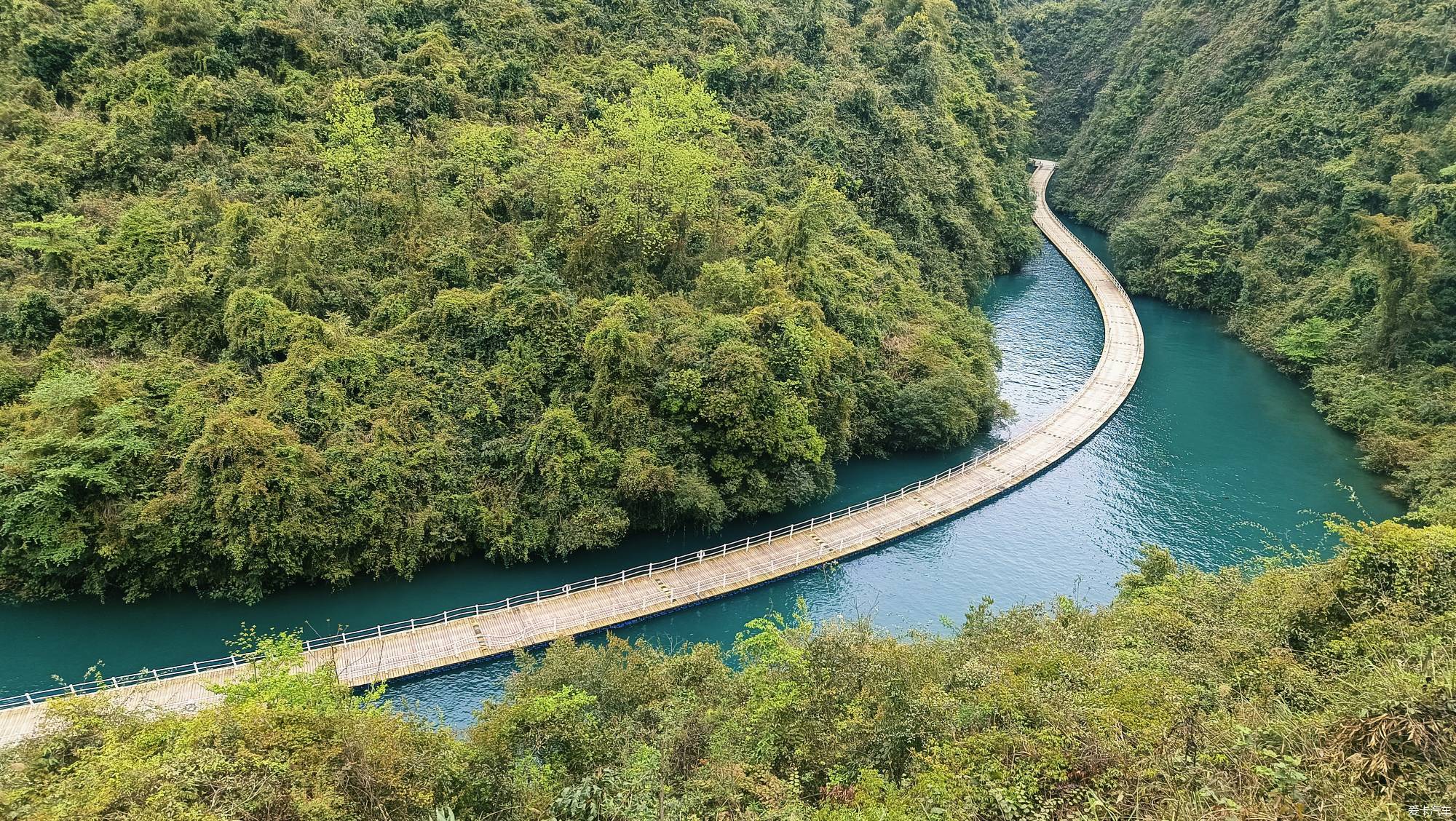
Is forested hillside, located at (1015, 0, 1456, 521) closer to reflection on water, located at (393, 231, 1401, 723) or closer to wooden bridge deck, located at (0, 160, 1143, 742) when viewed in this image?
reflection on water, located at (393, 231, 1401, 723)

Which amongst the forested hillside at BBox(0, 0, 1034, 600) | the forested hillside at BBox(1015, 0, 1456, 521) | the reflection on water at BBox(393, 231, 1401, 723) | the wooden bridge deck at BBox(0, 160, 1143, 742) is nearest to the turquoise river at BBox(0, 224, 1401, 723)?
the reflection on water at BBox(393, 231, 1401, 723)

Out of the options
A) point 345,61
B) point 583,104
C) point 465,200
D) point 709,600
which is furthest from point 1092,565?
point 345,61

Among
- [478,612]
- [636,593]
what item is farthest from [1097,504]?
[478,612]

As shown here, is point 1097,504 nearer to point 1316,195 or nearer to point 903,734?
point 903,734

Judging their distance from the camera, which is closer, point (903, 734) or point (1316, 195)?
point (903, 734)

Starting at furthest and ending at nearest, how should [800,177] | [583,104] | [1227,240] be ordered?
[1227,240] < [800,177] < [583,104]

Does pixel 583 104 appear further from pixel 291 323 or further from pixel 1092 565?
pixel 1092 565
